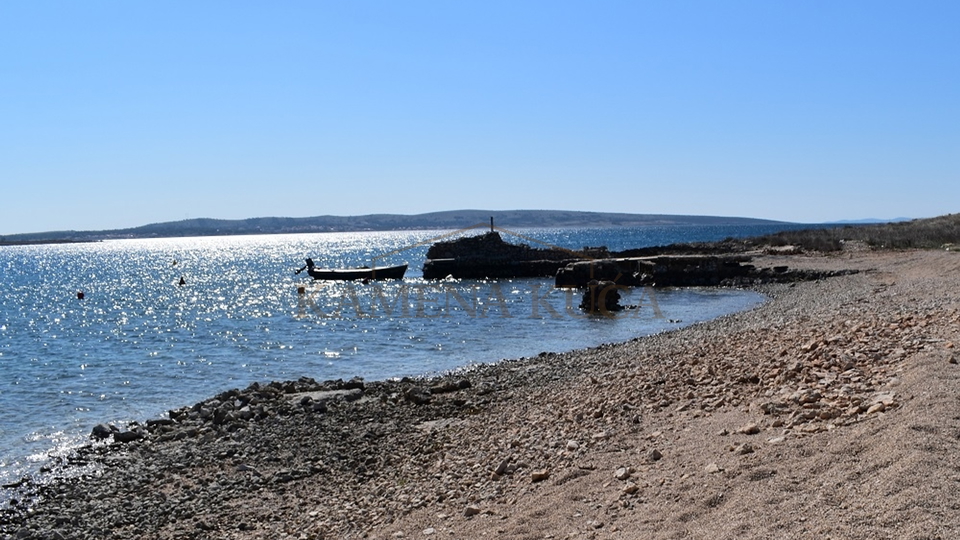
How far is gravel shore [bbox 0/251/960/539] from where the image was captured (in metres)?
5.88

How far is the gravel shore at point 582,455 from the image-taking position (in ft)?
19.3

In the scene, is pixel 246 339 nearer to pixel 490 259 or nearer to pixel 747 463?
pixel 747 463

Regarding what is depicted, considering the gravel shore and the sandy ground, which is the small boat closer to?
the gravel shore

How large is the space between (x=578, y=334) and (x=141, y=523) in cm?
1870

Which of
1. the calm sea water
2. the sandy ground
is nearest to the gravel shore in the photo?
the sandy ground

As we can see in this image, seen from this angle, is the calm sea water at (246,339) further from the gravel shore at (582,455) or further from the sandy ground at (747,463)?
the sandy ground at (747,463)

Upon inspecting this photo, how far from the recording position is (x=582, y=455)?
8.45 meters

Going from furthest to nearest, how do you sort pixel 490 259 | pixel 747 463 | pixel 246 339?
pixel 490 259 < pixel 246 339 < pixel 747 463

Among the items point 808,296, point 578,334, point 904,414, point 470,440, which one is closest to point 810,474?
point 904,414

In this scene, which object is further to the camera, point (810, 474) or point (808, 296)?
point (808, 296)

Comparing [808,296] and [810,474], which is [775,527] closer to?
[810,474]

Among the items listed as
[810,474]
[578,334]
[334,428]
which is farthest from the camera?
[578,334]

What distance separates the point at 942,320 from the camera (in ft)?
37.5

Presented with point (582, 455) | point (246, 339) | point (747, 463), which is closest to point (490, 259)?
point (246, 339)
